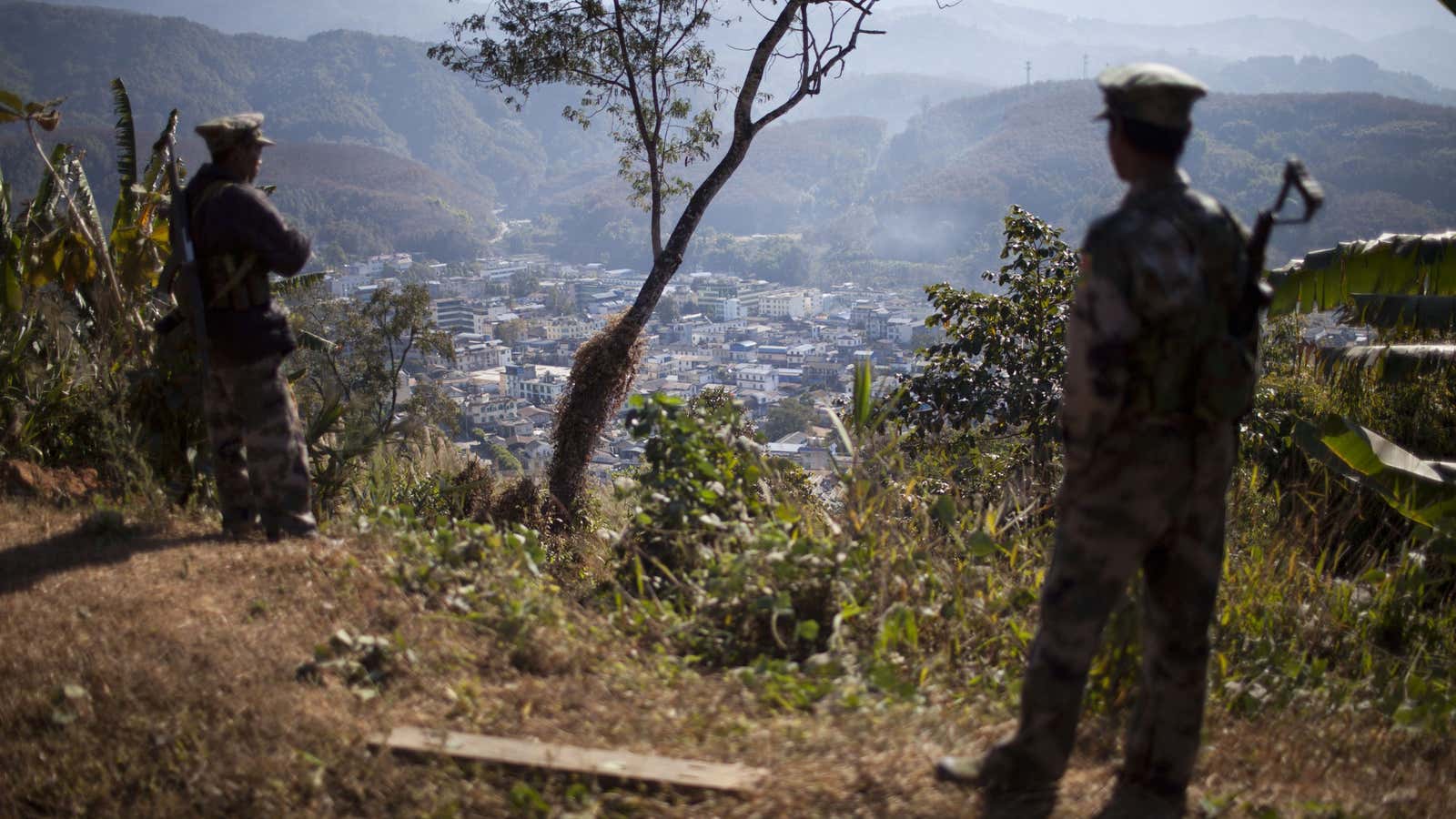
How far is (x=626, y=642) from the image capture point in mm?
3814

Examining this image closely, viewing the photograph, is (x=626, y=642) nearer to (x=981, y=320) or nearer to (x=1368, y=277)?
(x=981, y=320)

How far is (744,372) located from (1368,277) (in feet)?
56.2

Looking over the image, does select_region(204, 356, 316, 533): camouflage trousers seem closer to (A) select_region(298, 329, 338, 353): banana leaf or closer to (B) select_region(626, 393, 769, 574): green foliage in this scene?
(B) select_region(626, 393, 769, 574): green foliage

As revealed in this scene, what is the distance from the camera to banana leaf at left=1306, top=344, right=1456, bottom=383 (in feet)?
20.2

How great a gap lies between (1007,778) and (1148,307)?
1.30 meters

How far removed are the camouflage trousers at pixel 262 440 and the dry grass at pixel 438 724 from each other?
0.65 m

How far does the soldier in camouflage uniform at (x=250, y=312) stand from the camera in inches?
174

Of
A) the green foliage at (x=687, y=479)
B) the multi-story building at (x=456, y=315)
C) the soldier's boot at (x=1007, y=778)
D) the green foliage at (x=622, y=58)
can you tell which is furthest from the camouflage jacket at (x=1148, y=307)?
the multi-story building at (x=456, y=315)

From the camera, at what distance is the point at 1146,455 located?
2.65 m

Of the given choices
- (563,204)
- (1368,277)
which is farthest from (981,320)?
(563,204)

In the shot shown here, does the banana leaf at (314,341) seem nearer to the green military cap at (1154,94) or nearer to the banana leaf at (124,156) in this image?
the banana leaf at (124,156)

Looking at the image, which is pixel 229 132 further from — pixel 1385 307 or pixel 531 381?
pixel 531 381

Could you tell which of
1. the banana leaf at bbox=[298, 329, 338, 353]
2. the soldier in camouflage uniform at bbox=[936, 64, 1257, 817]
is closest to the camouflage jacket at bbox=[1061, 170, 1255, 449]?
the soldier in camouflage uniform at bbox=[936, 64, 1257, 817]

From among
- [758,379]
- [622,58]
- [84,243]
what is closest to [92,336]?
[84,243]
